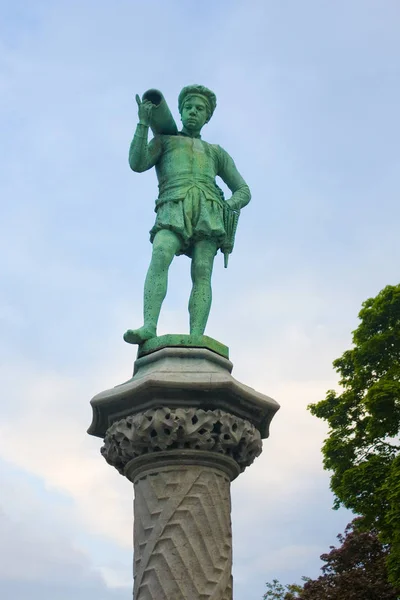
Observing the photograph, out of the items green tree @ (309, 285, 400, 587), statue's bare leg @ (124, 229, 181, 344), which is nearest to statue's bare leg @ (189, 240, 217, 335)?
statue's bare leg @ (124, 229, 181, 344)

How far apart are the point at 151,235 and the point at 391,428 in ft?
48.1

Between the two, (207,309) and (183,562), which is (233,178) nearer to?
(207,309)

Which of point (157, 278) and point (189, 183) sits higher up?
point (189, 183)

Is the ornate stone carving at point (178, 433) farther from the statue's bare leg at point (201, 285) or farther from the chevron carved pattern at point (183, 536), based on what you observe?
the statue's bare leg at point (201, 285)

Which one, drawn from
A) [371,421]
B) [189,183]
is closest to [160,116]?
[189,183]

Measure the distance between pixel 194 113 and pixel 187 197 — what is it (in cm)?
114

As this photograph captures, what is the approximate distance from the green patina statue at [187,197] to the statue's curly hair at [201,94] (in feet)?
0.03

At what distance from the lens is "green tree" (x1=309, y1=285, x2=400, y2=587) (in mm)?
20328

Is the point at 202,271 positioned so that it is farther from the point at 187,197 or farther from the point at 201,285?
the point at 187,197

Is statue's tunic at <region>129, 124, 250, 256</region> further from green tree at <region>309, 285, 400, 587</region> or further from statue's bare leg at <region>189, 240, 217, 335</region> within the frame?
green tree at <region>309, 285, 400, 587</region>

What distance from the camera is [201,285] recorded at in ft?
27.2

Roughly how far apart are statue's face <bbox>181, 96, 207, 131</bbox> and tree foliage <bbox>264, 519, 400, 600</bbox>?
17.4 metres

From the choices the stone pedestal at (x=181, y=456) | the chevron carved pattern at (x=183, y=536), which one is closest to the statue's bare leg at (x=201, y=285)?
the stone pedestal at (x=181, y=456)

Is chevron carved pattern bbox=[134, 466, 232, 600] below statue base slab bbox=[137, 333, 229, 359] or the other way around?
below
